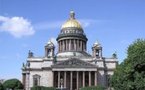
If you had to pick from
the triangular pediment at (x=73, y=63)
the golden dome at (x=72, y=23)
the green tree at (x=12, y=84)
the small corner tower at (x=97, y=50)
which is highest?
the golden dome at (x=72, y=23)

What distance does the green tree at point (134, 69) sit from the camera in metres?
53.2

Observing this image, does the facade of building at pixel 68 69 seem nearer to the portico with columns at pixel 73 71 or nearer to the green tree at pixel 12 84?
the portico with columns at pixel 73 71

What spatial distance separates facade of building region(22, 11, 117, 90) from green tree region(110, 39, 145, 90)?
156ft

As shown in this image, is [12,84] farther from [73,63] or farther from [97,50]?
[97,50]

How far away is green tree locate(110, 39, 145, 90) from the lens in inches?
2094

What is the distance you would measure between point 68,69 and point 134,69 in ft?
174

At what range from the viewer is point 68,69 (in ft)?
349

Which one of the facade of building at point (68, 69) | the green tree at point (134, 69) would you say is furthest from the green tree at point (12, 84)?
the green tree at point (134, 69)

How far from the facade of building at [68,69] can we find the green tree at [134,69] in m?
47.4

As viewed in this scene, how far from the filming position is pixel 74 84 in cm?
10969

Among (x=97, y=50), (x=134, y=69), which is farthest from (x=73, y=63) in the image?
(x=134, y=69)

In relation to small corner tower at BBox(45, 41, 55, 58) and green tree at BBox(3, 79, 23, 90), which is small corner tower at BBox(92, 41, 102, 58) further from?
green tree at BBox(3, 79, 23, 90)

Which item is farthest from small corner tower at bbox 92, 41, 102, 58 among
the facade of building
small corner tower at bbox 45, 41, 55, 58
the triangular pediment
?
small corner tower at bbox 45, 41, 55, 58

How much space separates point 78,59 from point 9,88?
2050 cm
